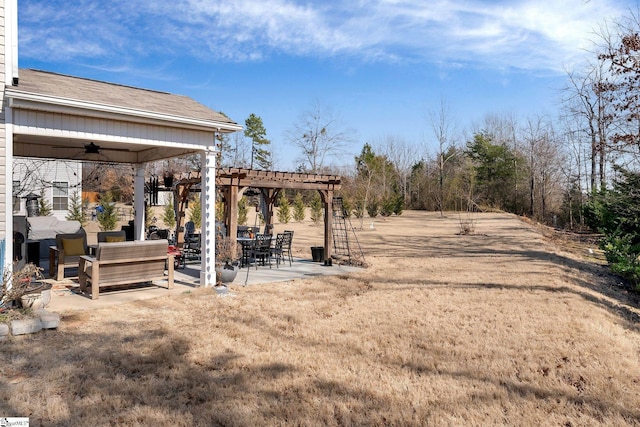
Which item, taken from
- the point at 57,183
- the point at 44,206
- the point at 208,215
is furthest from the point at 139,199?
the point at 57,183

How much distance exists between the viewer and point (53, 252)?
809cm

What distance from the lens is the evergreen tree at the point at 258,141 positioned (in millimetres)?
43062

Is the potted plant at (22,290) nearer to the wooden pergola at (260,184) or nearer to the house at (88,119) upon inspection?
the house at (88,119)

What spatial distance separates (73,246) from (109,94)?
131 inches

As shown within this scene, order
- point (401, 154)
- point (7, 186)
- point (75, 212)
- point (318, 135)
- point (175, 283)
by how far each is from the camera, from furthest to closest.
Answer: point (401, 154) → point (318, 135) → point (75, 212) → point (175, 283) → point (7, 186)

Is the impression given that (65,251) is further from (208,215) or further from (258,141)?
(258,141)

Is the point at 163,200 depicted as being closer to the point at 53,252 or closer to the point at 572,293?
the point at 53,252

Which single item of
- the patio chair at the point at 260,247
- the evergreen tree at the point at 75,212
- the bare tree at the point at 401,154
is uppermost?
the bare tree at the point at 401,154

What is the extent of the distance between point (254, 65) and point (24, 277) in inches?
609

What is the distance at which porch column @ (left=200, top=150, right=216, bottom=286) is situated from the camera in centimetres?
721

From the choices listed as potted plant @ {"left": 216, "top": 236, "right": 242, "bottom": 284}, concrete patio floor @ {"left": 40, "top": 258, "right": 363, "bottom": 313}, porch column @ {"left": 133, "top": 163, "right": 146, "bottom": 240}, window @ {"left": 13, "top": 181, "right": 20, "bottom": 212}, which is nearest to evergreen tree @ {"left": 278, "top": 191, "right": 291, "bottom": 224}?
window @ {"left": 13, "top": 181, "right": 20, "bottom": 212}

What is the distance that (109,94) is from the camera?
662 centimetres

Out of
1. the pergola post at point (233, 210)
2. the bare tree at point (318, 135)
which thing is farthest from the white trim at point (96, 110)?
the bare tree at point (318, 135)

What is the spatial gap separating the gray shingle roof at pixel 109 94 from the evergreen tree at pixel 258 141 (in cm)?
3543
